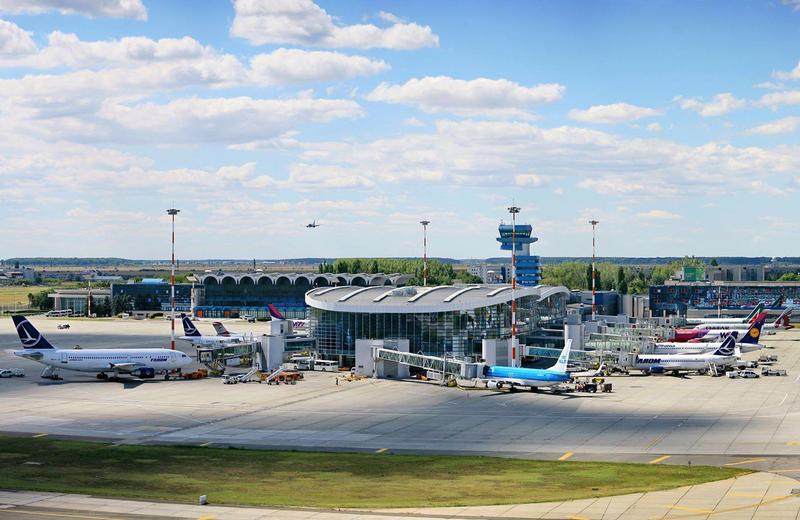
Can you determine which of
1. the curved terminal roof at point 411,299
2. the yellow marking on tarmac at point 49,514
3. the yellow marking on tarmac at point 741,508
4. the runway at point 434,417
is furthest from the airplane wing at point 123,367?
the yellow marking on tarmac at point 741,508

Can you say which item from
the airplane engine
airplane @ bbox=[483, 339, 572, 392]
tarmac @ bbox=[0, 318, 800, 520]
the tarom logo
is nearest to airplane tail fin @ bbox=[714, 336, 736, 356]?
tarmac @ bbox=[0, 318, 800, 520]

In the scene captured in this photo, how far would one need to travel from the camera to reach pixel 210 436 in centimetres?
8488

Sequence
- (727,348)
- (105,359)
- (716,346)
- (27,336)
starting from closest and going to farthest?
(27,336)
(105,359)
(727,348)
(716,346)

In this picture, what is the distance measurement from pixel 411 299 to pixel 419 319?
4130mm

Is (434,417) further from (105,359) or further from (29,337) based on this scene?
(29,337)

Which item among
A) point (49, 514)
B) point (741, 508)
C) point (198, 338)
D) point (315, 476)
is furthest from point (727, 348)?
point (49, 514)

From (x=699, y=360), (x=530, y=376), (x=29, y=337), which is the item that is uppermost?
(x=29, y=337)

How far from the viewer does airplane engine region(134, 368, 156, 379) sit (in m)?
125

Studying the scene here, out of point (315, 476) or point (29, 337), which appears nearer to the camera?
point (315, 476)

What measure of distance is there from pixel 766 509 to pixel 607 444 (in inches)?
1127

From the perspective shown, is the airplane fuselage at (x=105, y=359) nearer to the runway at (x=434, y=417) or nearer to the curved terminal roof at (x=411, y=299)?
the runway at (x=434, y=417)

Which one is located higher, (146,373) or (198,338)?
(198,338)

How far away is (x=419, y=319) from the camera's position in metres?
135

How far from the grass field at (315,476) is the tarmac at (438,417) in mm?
4774
